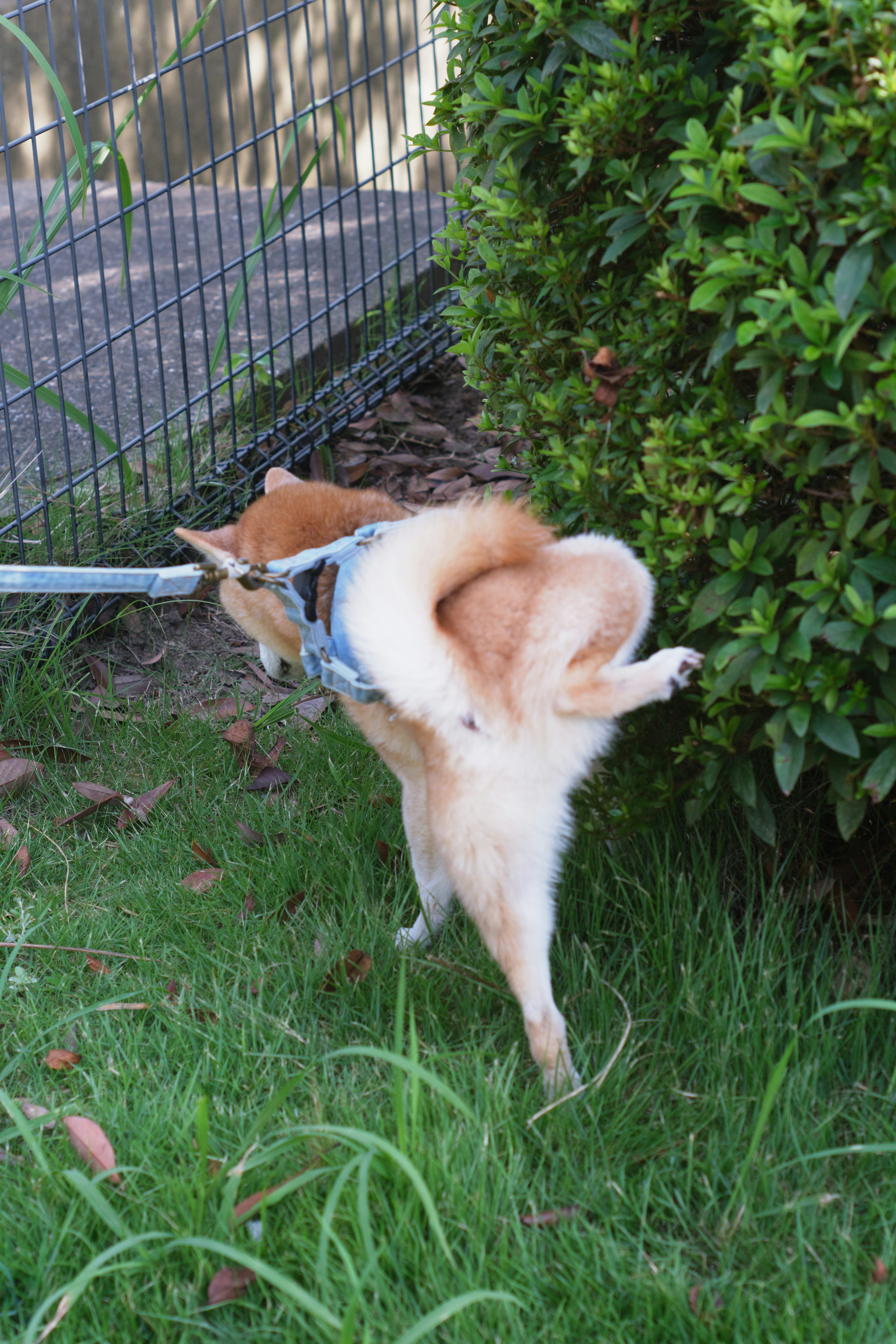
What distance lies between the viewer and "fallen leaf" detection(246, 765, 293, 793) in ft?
10.1

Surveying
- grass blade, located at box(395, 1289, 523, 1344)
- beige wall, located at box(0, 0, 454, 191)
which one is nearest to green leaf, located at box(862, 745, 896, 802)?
grass blade, located at box(395, 1289, 523, 1344)

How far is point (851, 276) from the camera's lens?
155cm

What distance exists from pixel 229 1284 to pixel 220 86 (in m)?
7.62

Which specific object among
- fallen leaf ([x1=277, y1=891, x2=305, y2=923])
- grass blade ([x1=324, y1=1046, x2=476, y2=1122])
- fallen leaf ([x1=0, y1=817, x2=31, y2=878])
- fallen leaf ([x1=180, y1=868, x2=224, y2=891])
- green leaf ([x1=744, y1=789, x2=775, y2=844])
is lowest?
fallen leaf ([x1=0, y1=817, x2=31, y2=878])

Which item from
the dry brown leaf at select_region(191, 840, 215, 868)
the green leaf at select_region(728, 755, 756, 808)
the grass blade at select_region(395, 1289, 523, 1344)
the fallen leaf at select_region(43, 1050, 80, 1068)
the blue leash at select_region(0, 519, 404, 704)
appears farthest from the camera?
the dry brown leaf at select_region(191, 840, 215, 868)

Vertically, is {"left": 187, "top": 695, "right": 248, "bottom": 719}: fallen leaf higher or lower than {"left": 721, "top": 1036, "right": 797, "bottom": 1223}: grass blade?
lower

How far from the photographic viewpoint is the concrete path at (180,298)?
4.02 m

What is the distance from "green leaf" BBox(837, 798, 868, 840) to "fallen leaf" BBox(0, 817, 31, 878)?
1.93 m

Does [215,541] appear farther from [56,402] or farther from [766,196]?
[766,196]

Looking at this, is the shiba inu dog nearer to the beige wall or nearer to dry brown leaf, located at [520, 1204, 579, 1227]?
dry brown leaf, located at [520, 1204, 579, 1227]

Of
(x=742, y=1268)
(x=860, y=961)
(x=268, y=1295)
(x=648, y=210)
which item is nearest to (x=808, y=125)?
(x=648, y=210)

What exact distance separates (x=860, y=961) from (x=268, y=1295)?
1256 mm

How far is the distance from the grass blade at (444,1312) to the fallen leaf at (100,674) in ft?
7.83

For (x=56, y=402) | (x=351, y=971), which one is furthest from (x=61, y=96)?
(x=351, y=971)
